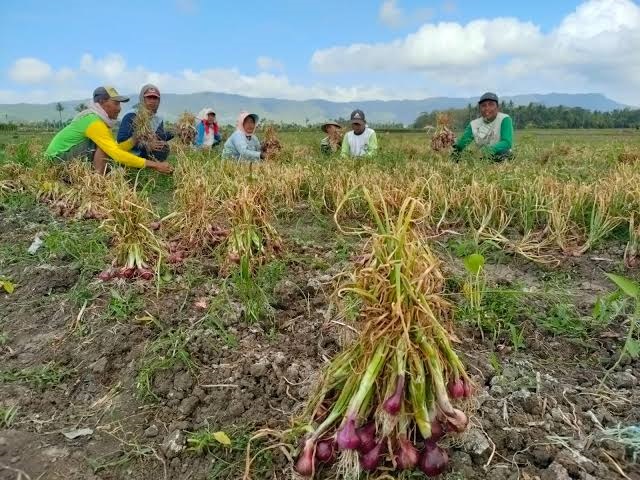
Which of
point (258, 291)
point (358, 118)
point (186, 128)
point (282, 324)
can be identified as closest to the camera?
point (282, 324)

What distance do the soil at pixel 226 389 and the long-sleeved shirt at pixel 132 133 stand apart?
10.7 ft

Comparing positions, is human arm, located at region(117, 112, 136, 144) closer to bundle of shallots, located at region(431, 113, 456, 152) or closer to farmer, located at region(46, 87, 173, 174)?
farmer, located at region(46, 87, 173, 174)

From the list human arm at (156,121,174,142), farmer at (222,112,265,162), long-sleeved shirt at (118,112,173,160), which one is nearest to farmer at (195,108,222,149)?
farmer at (222,112,265,162)

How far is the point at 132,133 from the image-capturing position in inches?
229

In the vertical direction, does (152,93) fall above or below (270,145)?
above

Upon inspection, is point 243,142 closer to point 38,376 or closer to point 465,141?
point 465,141

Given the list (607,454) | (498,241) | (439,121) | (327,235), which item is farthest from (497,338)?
(439,121)

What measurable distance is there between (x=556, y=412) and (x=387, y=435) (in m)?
0.67

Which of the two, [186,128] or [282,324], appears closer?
[282,324]

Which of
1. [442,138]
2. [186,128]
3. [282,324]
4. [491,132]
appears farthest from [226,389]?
[186,128]

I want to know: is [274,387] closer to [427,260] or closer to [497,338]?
[427,260]

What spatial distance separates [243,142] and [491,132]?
9.69ft

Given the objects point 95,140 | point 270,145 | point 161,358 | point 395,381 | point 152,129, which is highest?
point 152,129

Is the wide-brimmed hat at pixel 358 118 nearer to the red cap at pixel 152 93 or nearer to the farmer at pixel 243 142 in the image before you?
the farmer at pixel 243 142
